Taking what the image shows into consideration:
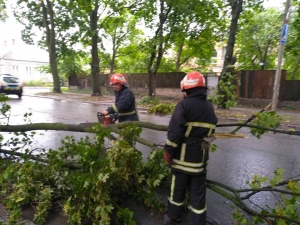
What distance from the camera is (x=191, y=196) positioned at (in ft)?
9.15

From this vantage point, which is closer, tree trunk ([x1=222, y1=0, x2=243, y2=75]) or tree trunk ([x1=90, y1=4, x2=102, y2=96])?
tree trunk ([x1=222, y1=0, x2=243, y2=75])

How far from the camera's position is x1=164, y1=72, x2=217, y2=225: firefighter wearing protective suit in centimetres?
263

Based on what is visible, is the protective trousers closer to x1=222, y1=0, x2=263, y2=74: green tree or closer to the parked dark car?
x1=222, y1=0, x2=263, y2=74: green tree

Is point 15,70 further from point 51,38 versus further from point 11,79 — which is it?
point 11,79

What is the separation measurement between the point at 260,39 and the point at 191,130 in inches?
690

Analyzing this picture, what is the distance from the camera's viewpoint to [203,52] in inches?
795

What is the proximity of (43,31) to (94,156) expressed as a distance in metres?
20.7

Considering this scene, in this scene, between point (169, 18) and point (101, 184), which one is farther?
point (169, 18)

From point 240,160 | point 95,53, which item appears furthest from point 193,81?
point 95,53

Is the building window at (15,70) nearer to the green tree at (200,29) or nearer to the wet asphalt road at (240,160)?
the green tree at (200,29)

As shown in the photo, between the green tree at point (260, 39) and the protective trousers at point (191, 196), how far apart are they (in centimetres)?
1636

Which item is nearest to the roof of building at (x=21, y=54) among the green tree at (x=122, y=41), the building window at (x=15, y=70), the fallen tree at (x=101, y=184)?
the building window at (x=15, y=70)

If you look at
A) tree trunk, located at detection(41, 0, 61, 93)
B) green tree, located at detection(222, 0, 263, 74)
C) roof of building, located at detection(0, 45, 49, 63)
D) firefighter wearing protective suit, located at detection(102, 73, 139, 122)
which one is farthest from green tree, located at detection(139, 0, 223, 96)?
roof of building, located at detection(0, 45, 49, 63)

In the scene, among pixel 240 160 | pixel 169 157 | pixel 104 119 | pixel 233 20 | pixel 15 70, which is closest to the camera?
pixel 169 157
